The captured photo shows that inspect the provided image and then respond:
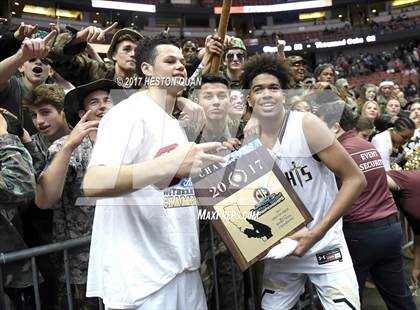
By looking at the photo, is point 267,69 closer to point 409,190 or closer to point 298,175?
point 298,175

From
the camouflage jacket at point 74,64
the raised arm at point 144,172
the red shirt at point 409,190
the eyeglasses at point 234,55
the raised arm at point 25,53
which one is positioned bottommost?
the red shirt at point 409,190

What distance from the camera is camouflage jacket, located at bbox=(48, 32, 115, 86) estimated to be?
3166mm

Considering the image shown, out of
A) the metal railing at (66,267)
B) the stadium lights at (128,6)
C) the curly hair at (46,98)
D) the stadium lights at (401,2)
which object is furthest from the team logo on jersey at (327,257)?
the stadium lights at (401,2)

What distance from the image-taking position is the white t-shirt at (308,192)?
8.09 feet

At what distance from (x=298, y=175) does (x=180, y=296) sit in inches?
40.4

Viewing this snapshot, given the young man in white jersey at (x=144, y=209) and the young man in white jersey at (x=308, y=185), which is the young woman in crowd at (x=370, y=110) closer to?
the young man in white jersey at (x=308, y=185)

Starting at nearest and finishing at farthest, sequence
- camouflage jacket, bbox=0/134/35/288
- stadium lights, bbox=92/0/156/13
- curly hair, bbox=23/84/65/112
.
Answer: camouflage jacket, bbox=0/134/35/288 < curly hair, bbox=23/84/65/112 < stadium lights, bbox=92/0/156/13

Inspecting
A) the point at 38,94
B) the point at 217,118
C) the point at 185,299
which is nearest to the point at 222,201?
the point at 185,299

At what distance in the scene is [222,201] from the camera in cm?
220

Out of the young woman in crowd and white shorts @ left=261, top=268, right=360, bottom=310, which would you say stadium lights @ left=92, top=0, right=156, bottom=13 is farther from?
white shorts @ left=261, top=268, right=360, bottom=310

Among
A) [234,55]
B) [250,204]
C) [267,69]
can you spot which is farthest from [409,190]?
[250,204]

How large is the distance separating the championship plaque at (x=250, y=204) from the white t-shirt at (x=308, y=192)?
0.24 m

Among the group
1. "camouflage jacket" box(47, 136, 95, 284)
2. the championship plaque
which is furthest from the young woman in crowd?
"camouflage jacket" box(47, 136, 95, 284)

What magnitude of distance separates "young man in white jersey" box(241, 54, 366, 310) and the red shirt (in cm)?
173
